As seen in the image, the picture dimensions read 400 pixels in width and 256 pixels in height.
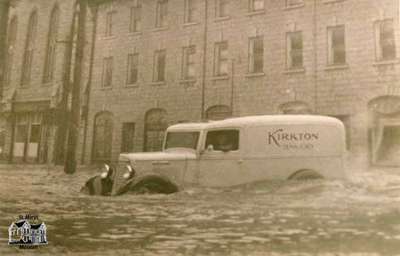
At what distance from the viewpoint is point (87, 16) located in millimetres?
6621

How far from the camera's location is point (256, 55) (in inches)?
299

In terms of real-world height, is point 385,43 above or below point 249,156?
above

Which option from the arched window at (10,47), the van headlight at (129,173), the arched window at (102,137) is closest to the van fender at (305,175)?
the van headlight at (129,173)

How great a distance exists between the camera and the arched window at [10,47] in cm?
599

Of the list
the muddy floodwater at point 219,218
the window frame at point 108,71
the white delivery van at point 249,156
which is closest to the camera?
the muddy floodwater at point 219,218

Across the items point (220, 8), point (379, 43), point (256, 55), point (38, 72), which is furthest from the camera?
point (256, 55)

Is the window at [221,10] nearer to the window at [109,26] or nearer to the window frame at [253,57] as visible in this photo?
the window frame at [253,57]

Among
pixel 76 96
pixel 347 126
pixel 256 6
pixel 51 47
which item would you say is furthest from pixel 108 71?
pixel 347 126

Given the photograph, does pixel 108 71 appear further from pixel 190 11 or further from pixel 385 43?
pixel 385 43

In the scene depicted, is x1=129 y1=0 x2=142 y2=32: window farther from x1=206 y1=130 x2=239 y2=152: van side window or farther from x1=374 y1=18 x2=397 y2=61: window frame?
x1=374 y1=18 x2=397 y2=61: window frame

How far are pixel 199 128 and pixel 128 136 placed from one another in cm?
117

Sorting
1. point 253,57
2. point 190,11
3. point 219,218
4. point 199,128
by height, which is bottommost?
point 219,218

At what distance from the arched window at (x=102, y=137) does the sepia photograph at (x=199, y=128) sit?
0.10ft

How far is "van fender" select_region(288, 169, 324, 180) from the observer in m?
5.16
